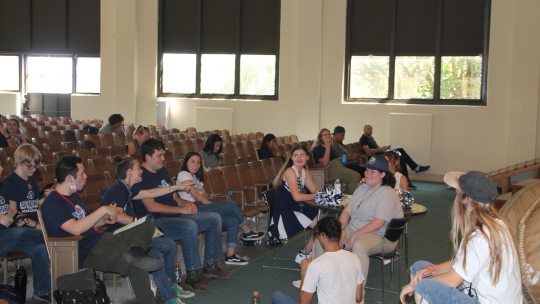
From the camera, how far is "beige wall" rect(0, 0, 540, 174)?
11.0 meters

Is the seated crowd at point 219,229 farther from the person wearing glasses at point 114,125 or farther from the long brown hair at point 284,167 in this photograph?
the person wearing glasses at point 114,125

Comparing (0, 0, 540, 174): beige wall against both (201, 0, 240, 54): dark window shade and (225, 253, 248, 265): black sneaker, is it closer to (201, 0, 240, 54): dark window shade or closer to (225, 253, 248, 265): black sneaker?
(201, 0, 240, 54): dark window shade

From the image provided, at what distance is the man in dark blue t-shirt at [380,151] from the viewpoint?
34.2 ft

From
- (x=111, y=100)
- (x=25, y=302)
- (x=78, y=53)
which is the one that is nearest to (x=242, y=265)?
(x=25, y=302)

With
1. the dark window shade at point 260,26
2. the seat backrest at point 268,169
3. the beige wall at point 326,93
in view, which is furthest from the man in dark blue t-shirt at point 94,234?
the dark window shade at point 260,26

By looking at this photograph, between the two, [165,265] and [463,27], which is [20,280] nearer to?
[165,265]

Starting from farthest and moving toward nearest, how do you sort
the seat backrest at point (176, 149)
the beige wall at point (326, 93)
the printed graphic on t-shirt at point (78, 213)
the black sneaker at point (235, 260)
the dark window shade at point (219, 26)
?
the dark window shade at point (219, 26) < the beige wall at point (326, 93) < the seat backrest at point (176, 149) < the black sneaker at point (235, 260) < the printed graphic on t-shirt at point (78, 213)

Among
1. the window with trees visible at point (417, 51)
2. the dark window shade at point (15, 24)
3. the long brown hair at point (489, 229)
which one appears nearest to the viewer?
the long brown hair at point (489, 229)

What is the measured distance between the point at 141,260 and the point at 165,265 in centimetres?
60

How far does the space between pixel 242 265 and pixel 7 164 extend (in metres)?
3.18

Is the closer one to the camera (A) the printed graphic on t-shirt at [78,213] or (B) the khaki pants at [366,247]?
(A) the printed graphic on t-shirt at [78,213]

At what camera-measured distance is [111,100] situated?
49.3ft

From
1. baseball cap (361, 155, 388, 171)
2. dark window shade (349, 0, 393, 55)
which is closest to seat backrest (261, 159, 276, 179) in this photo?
baseball cap (361, 155, 388, 171)

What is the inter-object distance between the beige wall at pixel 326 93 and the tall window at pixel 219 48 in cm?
35
